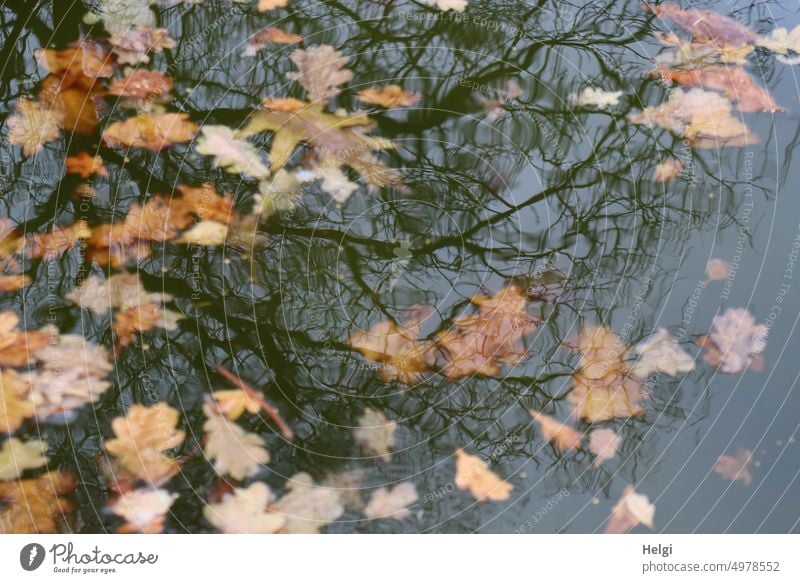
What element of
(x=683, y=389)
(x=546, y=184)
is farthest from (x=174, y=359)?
(x=683, y=389)

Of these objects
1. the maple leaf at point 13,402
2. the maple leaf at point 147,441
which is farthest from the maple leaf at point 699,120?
the maple leaf at point 13,402

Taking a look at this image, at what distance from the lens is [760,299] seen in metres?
0.84

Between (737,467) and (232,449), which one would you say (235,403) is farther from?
(737,467)

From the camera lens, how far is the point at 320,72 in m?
0.86

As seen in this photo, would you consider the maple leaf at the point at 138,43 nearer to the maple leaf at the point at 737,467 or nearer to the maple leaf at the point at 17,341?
the maple leaf at the point at 17,341

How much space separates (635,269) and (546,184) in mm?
158

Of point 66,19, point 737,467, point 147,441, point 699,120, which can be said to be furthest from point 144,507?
point 699,120

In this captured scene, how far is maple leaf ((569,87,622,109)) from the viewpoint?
2.83 ft

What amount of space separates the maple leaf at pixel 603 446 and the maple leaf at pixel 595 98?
42cm

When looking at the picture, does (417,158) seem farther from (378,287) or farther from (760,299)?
(760,299)

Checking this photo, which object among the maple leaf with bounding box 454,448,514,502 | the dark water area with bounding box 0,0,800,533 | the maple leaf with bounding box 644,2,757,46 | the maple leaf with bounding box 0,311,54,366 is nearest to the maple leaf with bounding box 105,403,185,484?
the dark water area with bounding box 0,0,800,533

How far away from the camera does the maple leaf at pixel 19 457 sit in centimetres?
81

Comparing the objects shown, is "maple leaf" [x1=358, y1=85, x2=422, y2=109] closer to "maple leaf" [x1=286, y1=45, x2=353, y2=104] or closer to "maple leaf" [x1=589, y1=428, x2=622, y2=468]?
"maple leaf" [x1=286, y1=45, x2=353, y2=104]
